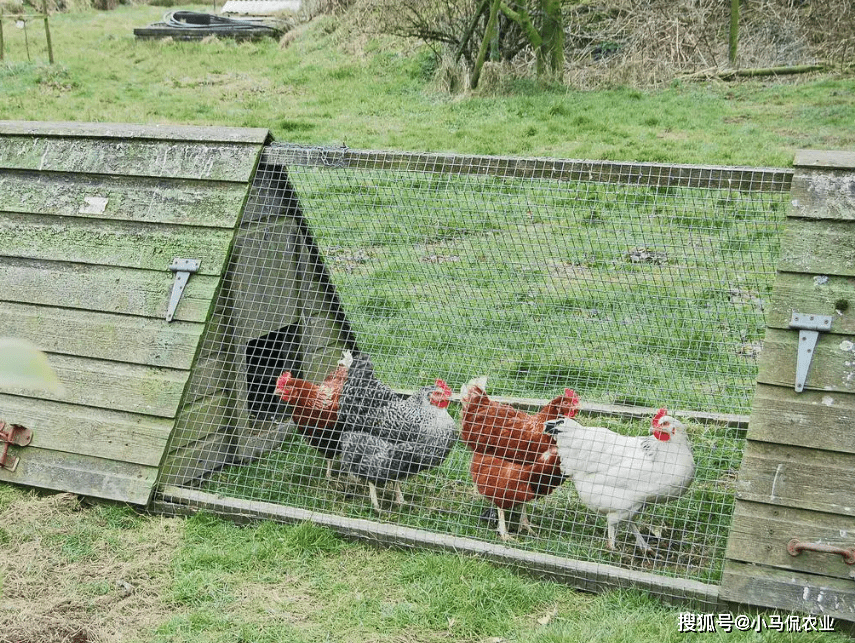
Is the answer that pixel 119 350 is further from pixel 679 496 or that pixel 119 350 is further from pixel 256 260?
pixel 679 496

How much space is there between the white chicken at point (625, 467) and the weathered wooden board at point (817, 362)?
1.74 feet

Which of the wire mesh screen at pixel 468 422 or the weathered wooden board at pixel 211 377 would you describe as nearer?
the wire mesh screen at pixel 468 422

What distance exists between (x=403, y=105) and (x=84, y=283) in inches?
276

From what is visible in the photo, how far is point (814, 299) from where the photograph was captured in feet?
9.68

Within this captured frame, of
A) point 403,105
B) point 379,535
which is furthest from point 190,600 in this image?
point 403,105

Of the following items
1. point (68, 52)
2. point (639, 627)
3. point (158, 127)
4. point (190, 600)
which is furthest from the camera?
point (68, 52)

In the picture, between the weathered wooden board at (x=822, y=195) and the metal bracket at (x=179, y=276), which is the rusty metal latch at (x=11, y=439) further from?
the weathered wooden board at (x=822, y=195)

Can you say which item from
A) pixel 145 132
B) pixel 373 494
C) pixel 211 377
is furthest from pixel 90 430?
pixel 145 132

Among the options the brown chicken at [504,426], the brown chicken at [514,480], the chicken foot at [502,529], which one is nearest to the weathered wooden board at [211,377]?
the brown chicken at [504,426]

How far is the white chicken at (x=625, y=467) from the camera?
11.0ft

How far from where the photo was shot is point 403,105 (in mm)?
10336

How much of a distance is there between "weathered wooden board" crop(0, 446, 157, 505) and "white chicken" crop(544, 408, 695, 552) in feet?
5.68

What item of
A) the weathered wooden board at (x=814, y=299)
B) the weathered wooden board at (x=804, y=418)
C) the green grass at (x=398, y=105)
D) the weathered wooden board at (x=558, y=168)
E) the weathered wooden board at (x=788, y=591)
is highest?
the weathered wooden board at (x=558, y=168)

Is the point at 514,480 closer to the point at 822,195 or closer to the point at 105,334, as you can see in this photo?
the point at 822,195
